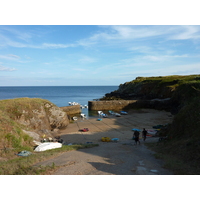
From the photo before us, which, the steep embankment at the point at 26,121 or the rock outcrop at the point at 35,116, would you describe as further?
the rock outcrop at the point at 35,116

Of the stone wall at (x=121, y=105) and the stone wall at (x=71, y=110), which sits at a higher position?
the stone wall at (x=121, y=105)

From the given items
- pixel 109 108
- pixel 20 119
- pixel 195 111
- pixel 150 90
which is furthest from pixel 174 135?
pixel 150 90

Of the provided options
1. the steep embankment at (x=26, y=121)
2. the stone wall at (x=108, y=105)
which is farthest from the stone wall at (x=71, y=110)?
the steep embankment at (x=26, y=121)

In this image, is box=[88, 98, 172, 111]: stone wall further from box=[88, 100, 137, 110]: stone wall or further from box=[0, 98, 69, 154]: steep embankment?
box=[0, 98, 69, 154]: steep embankment

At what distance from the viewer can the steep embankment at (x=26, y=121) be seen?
14.5 meters

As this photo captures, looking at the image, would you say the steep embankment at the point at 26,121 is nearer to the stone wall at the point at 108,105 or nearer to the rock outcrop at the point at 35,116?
the rock outcrop at the point at 35,116

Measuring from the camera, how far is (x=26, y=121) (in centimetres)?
2589

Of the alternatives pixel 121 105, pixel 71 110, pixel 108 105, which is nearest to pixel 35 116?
pixel 71 110

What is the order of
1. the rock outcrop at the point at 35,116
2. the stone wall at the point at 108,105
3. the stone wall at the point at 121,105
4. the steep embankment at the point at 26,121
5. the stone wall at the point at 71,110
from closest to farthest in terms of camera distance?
the steep embankment at the point at 26,121 → the rock outcrop at the point at 35,116 → the stone wall at the point at 71,110 → the stone wall at the point at 121,105 → the stone wall at the point at 108,105

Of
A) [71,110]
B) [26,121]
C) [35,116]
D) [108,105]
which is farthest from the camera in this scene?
[108,105]

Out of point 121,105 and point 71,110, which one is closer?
point 71,110

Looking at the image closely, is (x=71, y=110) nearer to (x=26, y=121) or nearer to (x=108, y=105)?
(x=108, y=105)

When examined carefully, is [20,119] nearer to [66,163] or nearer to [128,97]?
[66,163]

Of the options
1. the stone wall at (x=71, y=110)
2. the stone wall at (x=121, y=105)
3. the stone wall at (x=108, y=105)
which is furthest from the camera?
the stone wall at (x=108, y=105)
